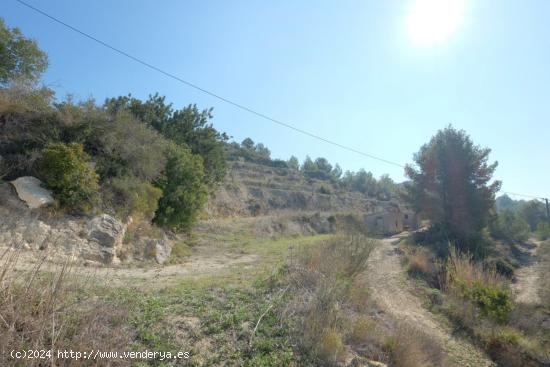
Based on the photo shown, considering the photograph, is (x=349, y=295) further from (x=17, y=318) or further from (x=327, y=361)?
(x=17, y=318)

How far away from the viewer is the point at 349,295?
6.89m

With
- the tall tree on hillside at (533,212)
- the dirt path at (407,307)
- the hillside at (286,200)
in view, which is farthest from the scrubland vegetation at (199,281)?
the tall tree on hillside at (533,212)

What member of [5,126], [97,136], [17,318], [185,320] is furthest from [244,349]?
[5,126]

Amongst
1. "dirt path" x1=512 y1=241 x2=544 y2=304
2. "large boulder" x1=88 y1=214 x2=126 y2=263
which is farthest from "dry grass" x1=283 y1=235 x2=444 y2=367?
"dirt path" x1=512 y1=241 x2=544 y2=304

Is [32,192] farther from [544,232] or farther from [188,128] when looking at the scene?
[544,232]

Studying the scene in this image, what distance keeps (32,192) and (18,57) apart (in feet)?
24.0

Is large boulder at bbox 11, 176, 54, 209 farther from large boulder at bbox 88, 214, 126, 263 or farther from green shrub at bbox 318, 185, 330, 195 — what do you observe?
green shrub at bbox 318, 185, 330, 195

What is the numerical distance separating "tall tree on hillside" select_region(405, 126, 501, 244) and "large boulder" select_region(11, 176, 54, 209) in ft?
69.7

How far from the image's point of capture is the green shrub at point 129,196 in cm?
1081

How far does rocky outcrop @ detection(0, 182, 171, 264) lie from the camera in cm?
777

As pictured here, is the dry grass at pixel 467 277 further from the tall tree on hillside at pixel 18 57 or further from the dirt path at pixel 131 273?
the tall tree on hillside at pixel 18 57

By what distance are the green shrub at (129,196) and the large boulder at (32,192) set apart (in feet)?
5.94

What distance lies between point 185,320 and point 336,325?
2.60m

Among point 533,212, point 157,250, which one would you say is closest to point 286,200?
point 157,250
